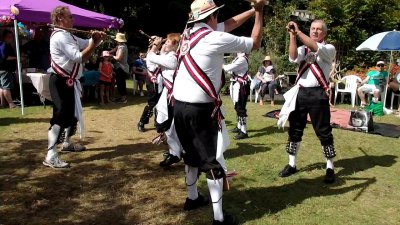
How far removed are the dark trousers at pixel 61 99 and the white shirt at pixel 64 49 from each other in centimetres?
22

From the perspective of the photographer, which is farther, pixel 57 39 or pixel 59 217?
pixel 57 39

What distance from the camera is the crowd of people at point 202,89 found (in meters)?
3.52

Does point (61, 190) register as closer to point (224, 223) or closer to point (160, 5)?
point (224, 223)

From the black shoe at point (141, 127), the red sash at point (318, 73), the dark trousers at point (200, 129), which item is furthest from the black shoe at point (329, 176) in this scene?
the black shoe at point (141, 127)

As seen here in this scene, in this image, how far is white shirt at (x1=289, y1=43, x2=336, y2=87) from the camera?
4695 millimetres

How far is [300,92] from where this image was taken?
5020 mm

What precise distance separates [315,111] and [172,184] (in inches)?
77.4

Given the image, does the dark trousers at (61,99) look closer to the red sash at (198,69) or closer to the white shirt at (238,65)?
the red sash at (198,69)

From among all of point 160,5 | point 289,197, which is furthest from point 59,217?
point 160,5

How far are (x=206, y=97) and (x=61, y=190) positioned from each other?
2194 millimetres

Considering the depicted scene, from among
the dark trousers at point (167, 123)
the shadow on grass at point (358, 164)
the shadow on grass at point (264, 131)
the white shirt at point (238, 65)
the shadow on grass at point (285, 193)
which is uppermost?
the white shirt at point (238, 65)

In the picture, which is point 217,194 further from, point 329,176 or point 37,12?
point 37,12

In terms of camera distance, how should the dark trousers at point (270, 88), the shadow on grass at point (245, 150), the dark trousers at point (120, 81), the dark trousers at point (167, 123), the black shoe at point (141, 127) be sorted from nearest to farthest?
the dark trousers at point (167, 123), the shadow on grass at point (245, 150), the black shoe at point (141, 127), the dark trousers at point (270, 88), the dark trousers at point (120, 81)

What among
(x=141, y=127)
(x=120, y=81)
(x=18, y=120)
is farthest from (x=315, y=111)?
(x=120, y=81)
